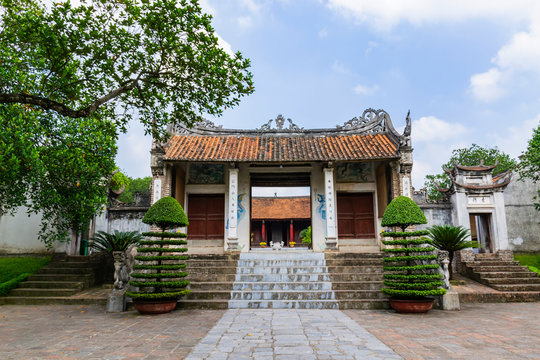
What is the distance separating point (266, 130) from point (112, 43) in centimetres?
824

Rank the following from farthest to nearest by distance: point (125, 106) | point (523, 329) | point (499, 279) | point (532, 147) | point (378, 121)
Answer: point (378, 121) < point (532, 147) < point (499, 279) < point (125, 106) < point (523, 329)

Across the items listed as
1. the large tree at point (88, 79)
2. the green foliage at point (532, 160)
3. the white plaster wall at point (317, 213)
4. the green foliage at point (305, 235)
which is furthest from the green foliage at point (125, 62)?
the green foliage at point (305, 235)

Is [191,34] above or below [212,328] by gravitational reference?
above

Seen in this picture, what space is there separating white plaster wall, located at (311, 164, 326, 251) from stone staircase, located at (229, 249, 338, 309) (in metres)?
2.55

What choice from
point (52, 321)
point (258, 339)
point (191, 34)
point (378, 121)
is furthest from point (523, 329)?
point (378, 121)

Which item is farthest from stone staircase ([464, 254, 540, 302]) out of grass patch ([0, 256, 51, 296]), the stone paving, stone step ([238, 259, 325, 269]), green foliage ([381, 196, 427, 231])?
grass patch ([0, 256, 51, 296])

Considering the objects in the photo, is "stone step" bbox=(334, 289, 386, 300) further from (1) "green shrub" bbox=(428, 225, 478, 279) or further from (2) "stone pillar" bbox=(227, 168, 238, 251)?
(2) "stone pillar" bbox=(227, 168, 238, 251)

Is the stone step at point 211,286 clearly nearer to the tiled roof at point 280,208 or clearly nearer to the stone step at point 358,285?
the stone step at point 358,285

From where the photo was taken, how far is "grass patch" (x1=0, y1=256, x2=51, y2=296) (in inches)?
384

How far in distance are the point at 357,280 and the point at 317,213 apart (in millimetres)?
4515

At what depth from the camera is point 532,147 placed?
1287cm

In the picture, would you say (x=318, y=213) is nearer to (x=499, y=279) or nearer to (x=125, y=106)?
(x=499, y=279)

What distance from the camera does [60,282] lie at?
1014 centimetres

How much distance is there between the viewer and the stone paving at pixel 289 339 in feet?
13.9
